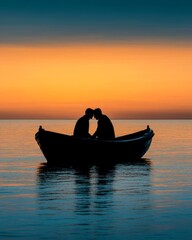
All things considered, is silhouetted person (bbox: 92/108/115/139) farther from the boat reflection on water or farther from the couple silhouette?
the boat reflection on water

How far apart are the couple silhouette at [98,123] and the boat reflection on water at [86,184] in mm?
1665

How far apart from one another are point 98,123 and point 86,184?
32.3 feet

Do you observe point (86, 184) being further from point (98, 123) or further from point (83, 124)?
point (98, 123)

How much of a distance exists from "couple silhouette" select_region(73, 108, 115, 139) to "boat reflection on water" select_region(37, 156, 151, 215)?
167 cm

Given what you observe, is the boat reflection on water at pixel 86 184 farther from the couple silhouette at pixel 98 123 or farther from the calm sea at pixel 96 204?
the couple silhouette at pixel 98 123

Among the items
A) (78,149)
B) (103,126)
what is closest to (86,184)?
(78,149)

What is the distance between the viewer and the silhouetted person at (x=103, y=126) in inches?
1288

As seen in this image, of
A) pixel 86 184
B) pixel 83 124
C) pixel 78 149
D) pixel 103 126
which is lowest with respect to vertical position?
pixel 86 184

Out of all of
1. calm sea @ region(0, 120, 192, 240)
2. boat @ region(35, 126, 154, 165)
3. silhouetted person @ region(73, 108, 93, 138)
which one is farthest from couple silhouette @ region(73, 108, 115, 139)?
calm sea @ region(0, 120, 192, 240)

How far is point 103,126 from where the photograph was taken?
3325 cm

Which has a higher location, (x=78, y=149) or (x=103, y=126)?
(x=103, y=126)

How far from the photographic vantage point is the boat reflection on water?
59.0ft

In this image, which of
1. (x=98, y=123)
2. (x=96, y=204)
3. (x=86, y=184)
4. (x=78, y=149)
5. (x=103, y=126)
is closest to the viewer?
(x=96, y=204)

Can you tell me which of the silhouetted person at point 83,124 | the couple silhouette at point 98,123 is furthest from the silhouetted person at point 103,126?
the silhouetted person at point 83,124
